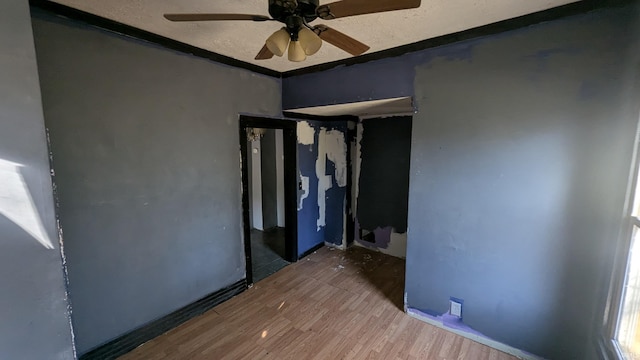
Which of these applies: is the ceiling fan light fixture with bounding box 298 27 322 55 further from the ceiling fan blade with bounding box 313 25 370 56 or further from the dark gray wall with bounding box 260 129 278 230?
the dark gray wall with bounding box 260 129 278 230

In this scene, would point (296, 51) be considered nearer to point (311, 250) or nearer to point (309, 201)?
point (309, 201)

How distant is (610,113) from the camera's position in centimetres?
153

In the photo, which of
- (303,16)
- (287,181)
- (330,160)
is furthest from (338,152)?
(303,16)

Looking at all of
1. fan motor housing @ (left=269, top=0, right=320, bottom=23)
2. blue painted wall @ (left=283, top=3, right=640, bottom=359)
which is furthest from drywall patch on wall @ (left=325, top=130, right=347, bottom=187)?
fan motor housing @ (left=269, top=0, right=320, bottom=23)

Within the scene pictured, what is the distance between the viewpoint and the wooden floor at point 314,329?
199 cm

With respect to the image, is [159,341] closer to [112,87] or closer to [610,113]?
[112,87]

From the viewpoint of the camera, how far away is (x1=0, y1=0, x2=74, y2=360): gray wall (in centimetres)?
71

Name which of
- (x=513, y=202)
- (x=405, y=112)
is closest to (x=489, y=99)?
(x=513, y=202)

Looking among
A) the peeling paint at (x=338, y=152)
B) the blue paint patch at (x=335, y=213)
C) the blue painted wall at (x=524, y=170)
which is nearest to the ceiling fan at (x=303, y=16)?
the blue painted wall at (x=524, y=170)

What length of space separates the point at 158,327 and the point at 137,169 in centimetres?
129

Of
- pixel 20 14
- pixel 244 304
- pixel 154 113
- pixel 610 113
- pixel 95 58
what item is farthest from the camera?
pixel 244 304

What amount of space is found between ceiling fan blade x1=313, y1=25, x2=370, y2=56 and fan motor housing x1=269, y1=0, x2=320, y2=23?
10cm

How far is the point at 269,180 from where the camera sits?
14.9 ft

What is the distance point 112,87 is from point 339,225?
2966 mm
